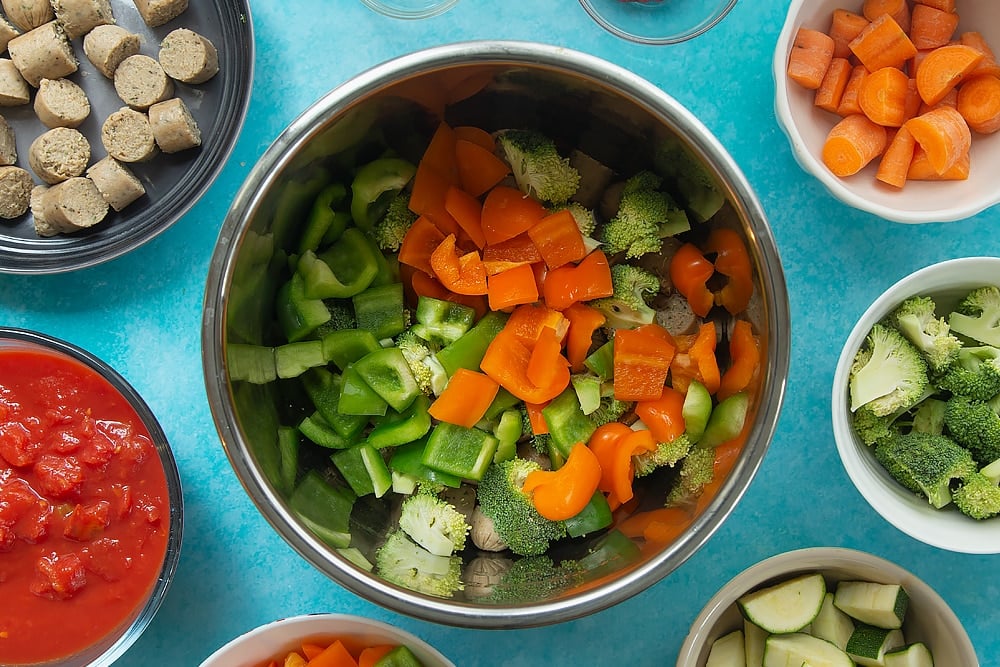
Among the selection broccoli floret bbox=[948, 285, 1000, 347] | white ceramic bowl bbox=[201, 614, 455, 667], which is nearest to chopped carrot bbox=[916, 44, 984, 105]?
broccoli floret bbox=[948, 285, 1000, 347]

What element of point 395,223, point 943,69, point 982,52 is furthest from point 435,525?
point 982,52

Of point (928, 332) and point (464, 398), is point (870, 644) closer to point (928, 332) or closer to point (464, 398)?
point (928, 332)

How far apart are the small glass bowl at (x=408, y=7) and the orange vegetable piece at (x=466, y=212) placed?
20.6 inches

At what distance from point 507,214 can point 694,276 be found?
1.23 ft

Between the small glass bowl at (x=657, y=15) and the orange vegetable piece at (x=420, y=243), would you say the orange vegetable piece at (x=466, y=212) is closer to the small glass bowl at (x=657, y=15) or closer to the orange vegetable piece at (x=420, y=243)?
the orange vegetable piece at (x=420, y=243)

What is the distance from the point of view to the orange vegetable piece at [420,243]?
5.49ft

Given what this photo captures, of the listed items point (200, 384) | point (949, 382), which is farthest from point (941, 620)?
point (200, 384)

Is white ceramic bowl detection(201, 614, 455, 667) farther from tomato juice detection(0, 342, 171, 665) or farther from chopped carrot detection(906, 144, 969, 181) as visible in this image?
chopped carrot detection(906, 144, 969, 181)

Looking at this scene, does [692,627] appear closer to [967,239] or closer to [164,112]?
[967,239]

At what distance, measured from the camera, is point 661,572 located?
4.71ft

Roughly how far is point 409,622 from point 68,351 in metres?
0.92

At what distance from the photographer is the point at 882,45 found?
180 centimetres

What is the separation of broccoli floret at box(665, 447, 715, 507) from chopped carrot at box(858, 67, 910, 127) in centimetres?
79

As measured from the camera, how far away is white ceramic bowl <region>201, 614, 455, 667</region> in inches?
69.4
